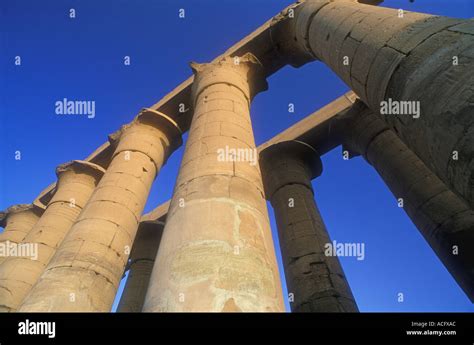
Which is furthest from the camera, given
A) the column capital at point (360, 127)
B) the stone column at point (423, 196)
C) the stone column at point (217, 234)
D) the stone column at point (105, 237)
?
the column capital at point (360, 127)

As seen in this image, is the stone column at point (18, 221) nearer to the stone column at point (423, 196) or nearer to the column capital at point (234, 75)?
the column capital at point (234, 75)

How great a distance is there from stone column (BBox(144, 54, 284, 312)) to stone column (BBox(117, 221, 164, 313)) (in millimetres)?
10702

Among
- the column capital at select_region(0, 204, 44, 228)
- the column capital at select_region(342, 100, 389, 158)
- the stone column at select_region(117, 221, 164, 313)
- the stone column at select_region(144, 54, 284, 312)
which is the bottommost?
the stone column at select_region(144, 54, 284, 312)

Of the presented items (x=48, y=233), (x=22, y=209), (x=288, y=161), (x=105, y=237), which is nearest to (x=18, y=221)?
(x=22, y=209)

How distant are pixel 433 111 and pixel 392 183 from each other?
827cm

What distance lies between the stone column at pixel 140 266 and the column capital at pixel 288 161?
6.86 meters

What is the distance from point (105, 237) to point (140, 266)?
9.29 meters

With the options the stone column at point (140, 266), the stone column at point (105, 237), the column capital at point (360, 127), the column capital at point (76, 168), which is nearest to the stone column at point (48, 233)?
the column capital at point (76, 168)

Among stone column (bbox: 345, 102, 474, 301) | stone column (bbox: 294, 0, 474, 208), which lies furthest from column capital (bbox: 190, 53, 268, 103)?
stone column (bbox: 345, 102, 474, 301)

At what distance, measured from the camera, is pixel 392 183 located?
11805 millimetres

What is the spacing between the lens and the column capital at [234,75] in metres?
10.7

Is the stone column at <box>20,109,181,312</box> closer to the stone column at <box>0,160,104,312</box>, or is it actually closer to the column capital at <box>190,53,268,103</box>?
the column capital at <box>190,53,268,103</box>

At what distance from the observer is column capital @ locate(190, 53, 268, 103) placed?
1070 cm
